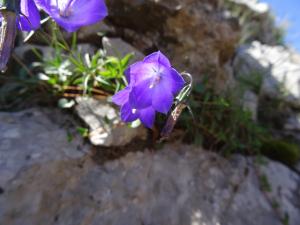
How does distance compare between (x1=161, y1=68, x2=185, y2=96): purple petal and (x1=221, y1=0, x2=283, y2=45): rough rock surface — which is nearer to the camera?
(x1=161, y1=68, x2=185, y2=96): purple petal

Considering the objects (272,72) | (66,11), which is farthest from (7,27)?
(272,72)

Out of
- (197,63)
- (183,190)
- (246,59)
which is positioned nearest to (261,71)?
(246,59)

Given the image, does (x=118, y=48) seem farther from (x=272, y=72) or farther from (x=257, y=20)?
(x=257, y=20)

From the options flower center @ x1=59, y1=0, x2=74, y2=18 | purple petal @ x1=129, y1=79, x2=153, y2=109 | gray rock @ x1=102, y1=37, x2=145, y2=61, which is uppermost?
flower center @ x1=59, y1=0, x2=74, y2=18

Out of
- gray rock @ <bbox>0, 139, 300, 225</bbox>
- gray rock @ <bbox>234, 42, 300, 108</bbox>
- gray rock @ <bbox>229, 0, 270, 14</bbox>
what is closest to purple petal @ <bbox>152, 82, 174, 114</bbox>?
gray rock @ <bbox>0, 139, 300, 225</bbox>

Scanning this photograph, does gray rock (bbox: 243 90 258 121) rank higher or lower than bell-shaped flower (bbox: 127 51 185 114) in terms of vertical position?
lower

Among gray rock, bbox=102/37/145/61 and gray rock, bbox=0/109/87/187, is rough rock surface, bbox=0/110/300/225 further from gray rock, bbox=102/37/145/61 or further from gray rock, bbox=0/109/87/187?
gray rock, bbox=102/37/145/61
